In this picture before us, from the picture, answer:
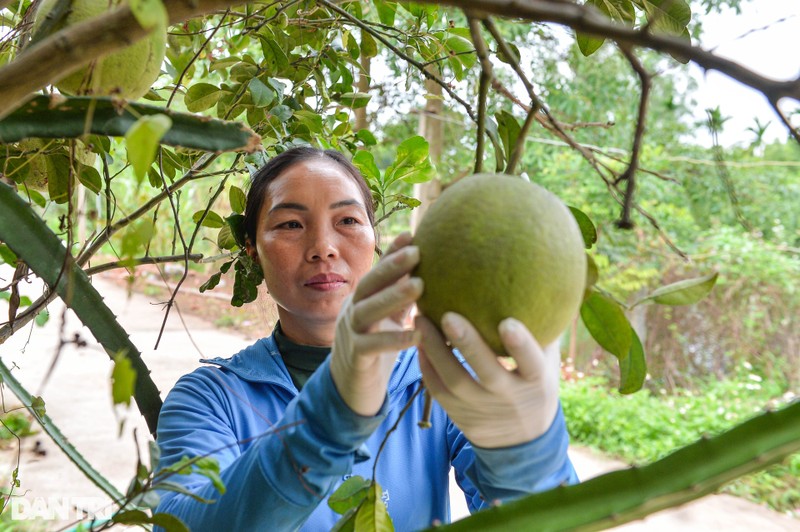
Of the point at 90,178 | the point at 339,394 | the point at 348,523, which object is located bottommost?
the point at 348,523

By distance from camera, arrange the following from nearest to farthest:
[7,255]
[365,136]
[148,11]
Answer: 1. [148,11]
2. [7,255]
3. [365,136]

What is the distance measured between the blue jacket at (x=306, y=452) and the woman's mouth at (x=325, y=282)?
0.15m

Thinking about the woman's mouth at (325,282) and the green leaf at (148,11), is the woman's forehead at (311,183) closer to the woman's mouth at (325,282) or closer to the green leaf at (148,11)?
the woman's mouth at (325,282)

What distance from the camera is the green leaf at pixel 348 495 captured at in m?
0.59

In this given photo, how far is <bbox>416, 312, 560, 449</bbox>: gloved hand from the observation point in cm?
49

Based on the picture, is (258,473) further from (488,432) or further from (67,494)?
(67,494)

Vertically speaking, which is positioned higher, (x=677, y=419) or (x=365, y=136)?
(x=365, y=136)

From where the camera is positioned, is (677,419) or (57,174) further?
(677,419)

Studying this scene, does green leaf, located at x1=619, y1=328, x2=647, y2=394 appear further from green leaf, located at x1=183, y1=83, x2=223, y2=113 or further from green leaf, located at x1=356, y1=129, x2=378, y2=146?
green leaf, located at x1=356, y1=129, x2=378, y2=146

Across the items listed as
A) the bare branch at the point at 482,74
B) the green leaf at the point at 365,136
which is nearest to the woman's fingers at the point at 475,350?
the bare branch at the point at 482,74

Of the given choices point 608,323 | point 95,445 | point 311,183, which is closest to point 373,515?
point 608,323

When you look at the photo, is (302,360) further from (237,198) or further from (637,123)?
(637,123)

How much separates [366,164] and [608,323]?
84 centimetres

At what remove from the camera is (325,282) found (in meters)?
0.99
